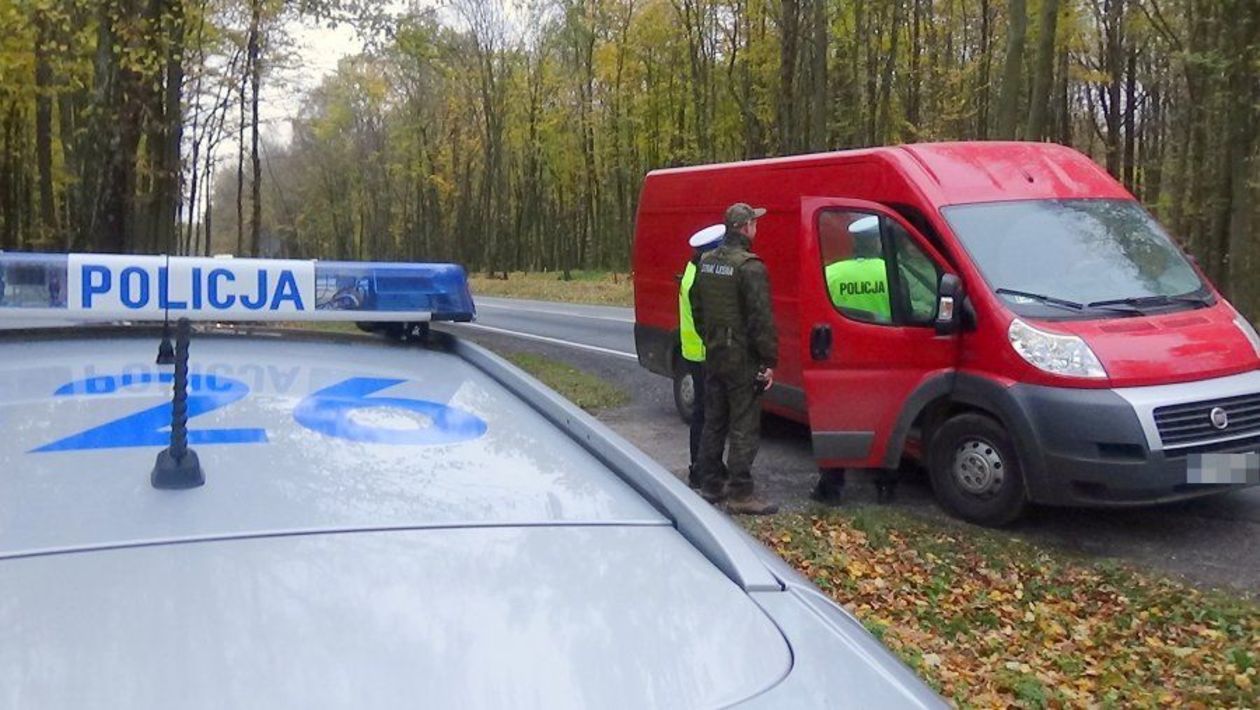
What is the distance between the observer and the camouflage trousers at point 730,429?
798 cm

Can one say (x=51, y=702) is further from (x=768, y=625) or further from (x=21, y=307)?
(x=21, y=307)

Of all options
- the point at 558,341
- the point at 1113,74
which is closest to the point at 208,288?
the point at 558,341

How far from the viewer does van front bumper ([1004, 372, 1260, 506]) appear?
691 centimetres

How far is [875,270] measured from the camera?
8.16 meters

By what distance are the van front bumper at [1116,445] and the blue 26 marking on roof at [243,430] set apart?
529 centimetres

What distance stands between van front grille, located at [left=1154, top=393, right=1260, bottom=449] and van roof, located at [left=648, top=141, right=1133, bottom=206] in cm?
199

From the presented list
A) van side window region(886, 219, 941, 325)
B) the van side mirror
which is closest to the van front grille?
the van side mirror

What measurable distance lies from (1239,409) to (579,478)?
6.19 m

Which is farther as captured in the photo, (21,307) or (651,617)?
(21,307)

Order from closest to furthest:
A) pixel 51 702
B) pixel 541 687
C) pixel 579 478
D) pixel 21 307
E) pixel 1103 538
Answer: pixel 51 702 → pixel 541 687 → pixel 579 478 → pixel 21 307 → pixel 1103 538

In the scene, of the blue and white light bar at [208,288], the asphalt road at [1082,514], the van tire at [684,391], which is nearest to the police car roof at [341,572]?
the blue and white light bar at [208,288]

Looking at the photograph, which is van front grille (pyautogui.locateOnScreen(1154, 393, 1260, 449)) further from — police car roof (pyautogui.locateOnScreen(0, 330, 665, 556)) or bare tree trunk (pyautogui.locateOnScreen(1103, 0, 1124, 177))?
bare tree trunk (pyautogui.locateOnScreen(1103, 0, 1124, 177))

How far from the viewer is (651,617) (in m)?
1.68

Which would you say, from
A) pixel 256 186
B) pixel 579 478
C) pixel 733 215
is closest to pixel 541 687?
pixel 579 478
